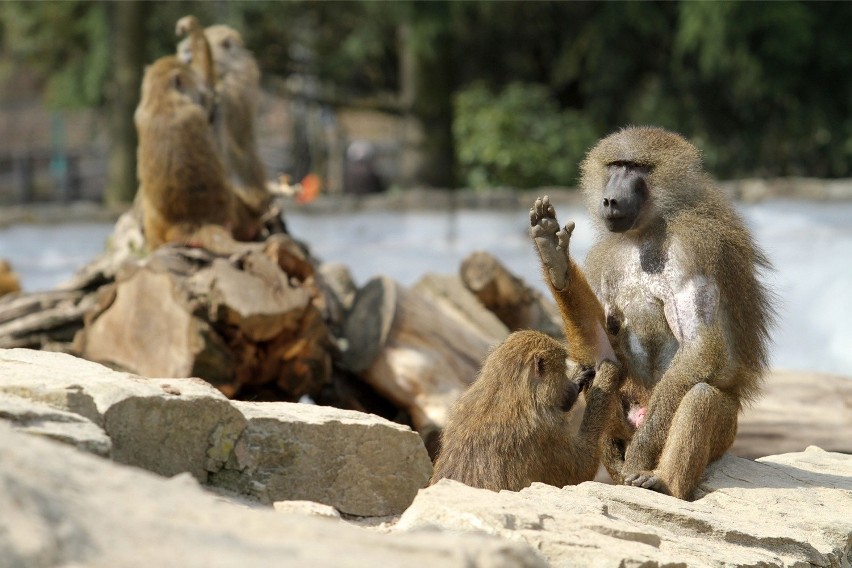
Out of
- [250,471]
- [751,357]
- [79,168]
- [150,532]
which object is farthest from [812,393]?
[79,168]

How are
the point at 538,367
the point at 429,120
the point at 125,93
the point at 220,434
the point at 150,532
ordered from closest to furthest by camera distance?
the point at 150,532
the point at 220,434
the point at 538,367
the point at 125,93
the point at 429,120

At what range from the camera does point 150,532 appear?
2.25m

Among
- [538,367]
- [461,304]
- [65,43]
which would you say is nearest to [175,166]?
[461,304]

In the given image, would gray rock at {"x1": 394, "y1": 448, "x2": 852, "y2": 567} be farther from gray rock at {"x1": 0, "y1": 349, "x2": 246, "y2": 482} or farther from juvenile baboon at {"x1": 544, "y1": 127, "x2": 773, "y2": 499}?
gray rock at {"x1": 0, "y1": 349, "x2": 246, "y2": 482}

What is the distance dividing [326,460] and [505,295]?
11.9 ft

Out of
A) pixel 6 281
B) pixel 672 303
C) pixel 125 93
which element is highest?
pixel 125 93

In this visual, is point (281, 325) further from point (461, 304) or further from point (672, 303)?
point (672, 303)

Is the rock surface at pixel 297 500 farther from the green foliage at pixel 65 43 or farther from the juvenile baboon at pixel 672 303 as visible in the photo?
the green foliage at pixel 65 43

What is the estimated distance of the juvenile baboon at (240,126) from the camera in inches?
328

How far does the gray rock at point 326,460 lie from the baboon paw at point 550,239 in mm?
852

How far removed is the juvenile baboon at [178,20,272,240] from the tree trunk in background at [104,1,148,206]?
20.2 ft

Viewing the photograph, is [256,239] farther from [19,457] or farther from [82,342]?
[19,457]

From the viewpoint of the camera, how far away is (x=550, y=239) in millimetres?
4625

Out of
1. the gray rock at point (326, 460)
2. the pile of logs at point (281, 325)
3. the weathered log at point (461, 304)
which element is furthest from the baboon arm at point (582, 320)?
the weathered log at point (461, 304)
